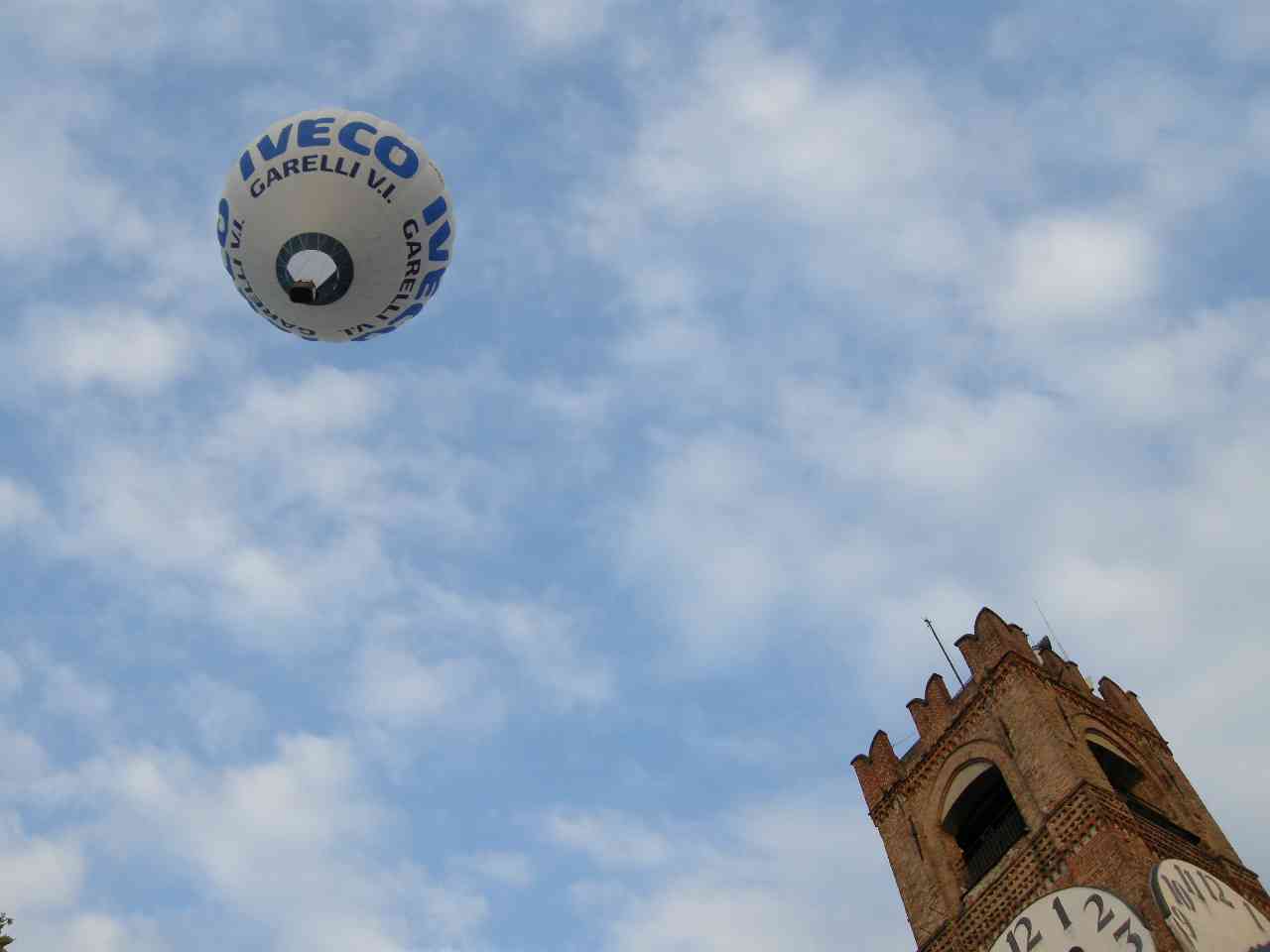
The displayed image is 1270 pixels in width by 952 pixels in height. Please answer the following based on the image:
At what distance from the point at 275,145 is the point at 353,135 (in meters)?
1.20

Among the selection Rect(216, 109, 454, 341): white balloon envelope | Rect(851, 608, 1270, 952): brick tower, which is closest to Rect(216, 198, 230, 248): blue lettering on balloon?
Rect(216, 109, 454, 341): white balloon envelope

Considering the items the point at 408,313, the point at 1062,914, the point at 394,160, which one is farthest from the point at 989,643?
the point at 394,160

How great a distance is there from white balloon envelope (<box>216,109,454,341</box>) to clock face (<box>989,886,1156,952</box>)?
15.2 m

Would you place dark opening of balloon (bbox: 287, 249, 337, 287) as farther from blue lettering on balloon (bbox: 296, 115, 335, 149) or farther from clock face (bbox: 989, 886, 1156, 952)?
clock face (bbox: 989, 886, 1156, 952)

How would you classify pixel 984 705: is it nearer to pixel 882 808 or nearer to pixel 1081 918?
pixel 882 808

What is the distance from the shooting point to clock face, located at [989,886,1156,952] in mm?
21172

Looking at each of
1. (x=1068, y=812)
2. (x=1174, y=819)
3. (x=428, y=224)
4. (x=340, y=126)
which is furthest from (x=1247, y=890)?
(x=340, y=126)

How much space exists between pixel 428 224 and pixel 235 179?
302 centimetres

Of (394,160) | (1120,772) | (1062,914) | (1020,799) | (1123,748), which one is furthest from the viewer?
(1123,748)

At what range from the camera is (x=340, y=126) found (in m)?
20.2

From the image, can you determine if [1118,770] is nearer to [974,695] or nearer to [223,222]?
[974,695]

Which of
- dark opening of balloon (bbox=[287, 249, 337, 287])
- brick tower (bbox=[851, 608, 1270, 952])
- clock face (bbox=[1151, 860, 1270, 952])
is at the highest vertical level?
dark opening of balloon (bbox=[287, 249, 337, 287])

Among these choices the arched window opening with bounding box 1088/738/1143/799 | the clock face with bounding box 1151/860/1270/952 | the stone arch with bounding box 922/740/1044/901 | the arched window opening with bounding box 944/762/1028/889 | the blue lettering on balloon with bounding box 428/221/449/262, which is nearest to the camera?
the clock face with bounding box 1151/860/1270/952

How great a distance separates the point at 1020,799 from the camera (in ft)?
85.2
